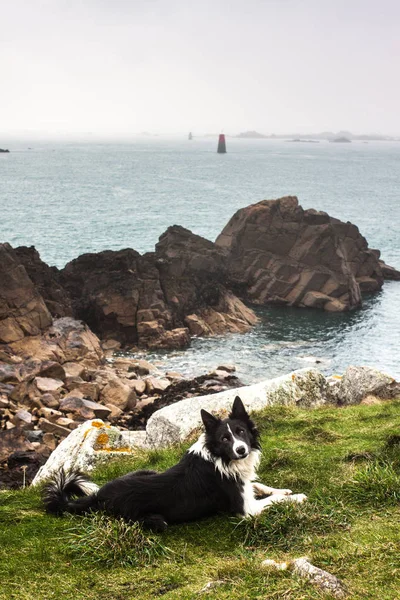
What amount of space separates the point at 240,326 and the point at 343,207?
83108mm

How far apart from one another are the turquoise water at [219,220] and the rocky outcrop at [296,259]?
197cm

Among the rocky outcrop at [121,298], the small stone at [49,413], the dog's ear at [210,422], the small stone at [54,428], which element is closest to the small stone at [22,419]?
the small stone at [54,428]

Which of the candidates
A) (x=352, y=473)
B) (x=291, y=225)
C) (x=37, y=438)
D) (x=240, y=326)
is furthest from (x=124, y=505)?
(x=291, y=225)

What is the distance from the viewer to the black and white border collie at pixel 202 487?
7957 millimetres

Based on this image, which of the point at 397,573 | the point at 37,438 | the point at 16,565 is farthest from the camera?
the point at 37,438

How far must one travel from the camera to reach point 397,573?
6.23m

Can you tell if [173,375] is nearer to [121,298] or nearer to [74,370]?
[74,370]

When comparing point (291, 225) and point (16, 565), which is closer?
point (16, 565)

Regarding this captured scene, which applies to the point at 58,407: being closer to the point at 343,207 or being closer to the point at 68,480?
the point at 68,480

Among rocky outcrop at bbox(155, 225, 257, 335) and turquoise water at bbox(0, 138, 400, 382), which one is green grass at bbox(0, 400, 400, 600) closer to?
turquoise water at bbox(0, 138, 400, 382)

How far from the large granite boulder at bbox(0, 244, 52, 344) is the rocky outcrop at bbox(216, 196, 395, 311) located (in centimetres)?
2001

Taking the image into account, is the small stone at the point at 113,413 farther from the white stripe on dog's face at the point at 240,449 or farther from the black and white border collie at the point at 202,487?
the white stripe on dog's face at the point at 240,449

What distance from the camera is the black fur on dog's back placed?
7.96 meters

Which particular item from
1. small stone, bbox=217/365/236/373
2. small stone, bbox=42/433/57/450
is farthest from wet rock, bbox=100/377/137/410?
small stone, bbox=217/365/236/373
